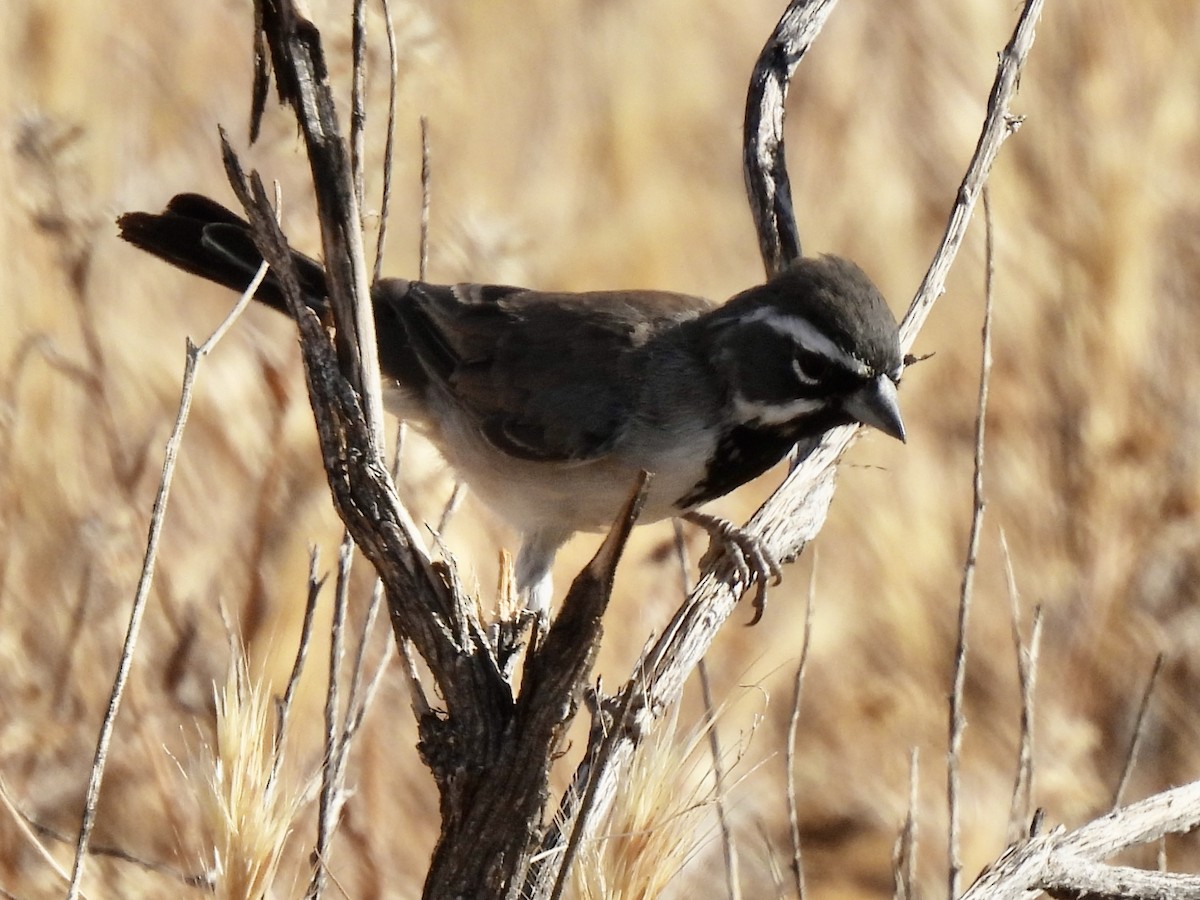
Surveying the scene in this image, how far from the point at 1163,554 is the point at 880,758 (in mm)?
1319

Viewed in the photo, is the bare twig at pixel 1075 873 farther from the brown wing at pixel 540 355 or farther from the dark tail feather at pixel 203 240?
the dark tail feather at pixel 203 240

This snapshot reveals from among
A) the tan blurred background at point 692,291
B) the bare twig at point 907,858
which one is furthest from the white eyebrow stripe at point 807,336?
the tan blurred background at point 692,291

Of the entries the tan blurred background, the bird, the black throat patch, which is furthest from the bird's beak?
the tan blurred background

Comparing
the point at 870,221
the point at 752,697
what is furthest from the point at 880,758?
the point at 870,221

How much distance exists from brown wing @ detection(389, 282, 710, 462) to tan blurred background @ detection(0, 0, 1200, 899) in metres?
0.77

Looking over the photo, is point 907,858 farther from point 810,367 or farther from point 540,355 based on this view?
point 540,355

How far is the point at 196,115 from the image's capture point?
4.35m

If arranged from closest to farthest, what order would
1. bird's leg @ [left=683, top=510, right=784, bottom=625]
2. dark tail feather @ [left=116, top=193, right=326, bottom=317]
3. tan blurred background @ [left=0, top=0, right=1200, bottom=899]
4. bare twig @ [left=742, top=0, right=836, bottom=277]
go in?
bird's leg @ [left=683, top=510, right=784, bottom=625] → bare twig @ [left=742, top=0, right=836, bottom=277] → dark tail feather @ [left=116, top=193, right=326, bottom=317] → tan blurred background @ [left=0, top=0, right=1200, bottom=899]

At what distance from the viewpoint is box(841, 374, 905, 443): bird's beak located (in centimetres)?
272

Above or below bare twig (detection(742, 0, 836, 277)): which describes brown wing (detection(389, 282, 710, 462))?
below

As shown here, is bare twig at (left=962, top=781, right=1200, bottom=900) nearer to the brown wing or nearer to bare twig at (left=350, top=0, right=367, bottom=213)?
the brown wing

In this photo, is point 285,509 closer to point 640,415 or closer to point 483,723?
point 640,415

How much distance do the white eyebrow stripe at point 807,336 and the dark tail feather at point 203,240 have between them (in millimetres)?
975

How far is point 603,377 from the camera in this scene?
3148 millimetres
